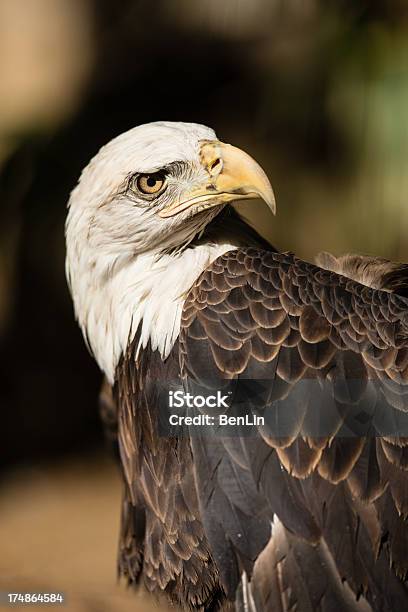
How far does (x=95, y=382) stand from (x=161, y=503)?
11.1 ft

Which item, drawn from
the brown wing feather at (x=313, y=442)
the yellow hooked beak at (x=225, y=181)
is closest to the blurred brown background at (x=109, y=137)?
the yellow hooked beak at (x=225, y=181)

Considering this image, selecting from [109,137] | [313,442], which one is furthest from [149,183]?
[109,137]

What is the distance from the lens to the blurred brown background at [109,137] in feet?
12.4

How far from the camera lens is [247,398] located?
217 cm

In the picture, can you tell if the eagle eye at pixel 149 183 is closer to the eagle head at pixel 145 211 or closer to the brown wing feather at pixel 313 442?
the eagle head at pixel 145 211

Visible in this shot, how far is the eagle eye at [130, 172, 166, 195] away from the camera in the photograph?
7.87 ft

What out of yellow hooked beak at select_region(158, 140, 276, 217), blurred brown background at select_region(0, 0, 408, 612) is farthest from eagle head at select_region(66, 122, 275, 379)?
blurred brown background at select_region(0, 0, 408, 612)

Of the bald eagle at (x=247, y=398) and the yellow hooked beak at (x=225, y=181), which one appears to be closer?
the bald eagle at (x=247, y=398)

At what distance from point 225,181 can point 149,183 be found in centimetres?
23

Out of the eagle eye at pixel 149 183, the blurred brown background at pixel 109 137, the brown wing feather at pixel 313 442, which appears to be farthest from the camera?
the blurred brown background at pixel 109 137

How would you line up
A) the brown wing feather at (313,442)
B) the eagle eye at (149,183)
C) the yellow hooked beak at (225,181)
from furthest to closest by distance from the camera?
the eagle eye at (149,183)
the yellow hooked beak at (225,181)
the brown wing feather at (313,442)

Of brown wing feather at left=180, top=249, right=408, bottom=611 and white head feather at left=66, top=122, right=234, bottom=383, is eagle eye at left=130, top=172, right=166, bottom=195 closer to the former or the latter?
white head feather at left=66, top=122, right=234, bottom=383

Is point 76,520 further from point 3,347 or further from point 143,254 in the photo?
point 143,254

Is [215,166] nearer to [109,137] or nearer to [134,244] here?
[134,244]
